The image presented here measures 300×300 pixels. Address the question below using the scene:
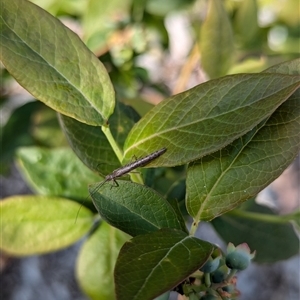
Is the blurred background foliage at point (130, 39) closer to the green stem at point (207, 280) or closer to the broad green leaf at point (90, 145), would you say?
the broad green leaf at point (90, 145)

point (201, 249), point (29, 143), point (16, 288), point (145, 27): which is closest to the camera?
point (201, 249)

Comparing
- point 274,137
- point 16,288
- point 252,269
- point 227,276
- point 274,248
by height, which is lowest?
point 252,269

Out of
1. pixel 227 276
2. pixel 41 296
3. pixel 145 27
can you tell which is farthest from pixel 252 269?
pixel 227 276

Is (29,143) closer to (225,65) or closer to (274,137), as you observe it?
(225,65)

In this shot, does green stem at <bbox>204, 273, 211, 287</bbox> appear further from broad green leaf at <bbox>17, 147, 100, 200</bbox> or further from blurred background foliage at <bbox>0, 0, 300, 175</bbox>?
blurred background foliage at <bbox>0, 0, 300, 175</bbox>

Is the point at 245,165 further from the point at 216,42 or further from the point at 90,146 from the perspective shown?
the point at 216,42

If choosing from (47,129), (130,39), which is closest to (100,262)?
(47,129)

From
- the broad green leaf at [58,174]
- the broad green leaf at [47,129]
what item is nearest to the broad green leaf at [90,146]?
the broad green leaf at [58,174]
